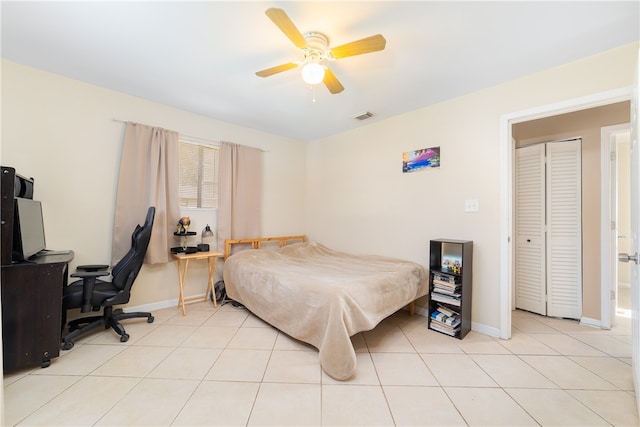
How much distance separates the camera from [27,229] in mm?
2031

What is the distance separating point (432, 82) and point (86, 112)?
11.7 feet

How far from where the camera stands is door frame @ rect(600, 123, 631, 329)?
2.58 m

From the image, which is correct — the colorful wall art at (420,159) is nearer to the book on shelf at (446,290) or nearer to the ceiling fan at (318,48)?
the book on shelf at (446,290)

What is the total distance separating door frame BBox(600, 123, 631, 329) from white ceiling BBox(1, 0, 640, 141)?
1.15 m

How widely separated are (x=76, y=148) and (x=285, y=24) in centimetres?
258

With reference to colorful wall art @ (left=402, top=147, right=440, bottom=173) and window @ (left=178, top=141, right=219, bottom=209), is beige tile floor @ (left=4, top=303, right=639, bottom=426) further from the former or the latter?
colorful wall art @ (left=402, top=147, right=440, bottom=173)

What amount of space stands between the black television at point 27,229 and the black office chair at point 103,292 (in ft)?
1.14

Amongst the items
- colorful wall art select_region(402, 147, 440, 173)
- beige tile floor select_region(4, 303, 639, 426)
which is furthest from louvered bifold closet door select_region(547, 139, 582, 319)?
colorful wall art select_region(402, 147, 440, 173)

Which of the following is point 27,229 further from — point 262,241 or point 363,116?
point 363,116

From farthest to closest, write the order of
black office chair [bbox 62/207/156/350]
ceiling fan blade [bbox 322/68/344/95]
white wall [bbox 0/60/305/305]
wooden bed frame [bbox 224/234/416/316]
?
wooden bed frame [bbox 224/234/416/316]
white wall [bbox 0/60/305/305]
black office chair [bbox 62/207/156/350]
ceiling fan blade [bbox 322/68/344/95]

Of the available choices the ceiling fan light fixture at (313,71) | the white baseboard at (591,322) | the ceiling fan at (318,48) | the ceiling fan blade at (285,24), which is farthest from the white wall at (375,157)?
the ceiling fan blade at (285,24)

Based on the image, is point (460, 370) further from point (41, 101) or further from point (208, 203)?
point (41, 101)

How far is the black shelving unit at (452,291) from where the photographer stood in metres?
2.42

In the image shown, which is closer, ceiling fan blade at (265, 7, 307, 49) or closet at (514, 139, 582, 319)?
ceiling fan blade at (265, 7, 307, 49)
